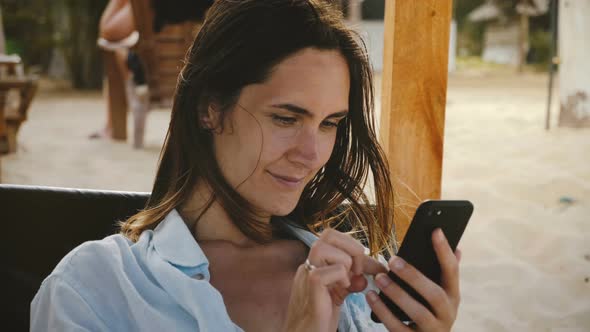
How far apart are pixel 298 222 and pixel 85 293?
69 centimetres

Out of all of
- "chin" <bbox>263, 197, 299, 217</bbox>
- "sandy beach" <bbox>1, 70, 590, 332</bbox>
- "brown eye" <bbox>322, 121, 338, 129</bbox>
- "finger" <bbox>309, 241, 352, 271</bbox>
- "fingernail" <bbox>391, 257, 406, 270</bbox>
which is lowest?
"sandy beach" <bbox>1, 70, 590, 332</bbox>

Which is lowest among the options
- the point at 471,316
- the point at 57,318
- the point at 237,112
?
the point at 471,316

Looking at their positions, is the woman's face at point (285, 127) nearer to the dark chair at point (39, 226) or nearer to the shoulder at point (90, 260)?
the shoulder at point (90, 260)

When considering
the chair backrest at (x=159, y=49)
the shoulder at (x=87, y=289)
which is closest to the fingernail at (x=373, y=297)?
the shoulder at (x=87, y=289)

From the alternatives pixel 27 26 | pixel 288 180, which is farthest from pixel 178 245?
pixel 27 26

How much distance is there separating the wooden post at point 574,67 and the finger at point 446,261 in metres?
6.91

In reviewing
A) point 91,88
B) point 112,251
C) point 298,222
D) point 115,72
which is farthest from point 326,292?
point 91,88

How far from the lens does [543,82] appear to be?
1419cm

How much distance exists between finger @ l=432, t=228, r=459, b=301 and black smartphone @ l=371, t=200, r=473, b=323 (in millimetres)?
26

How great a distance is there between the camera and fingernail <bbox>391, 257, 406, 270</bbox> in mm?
1286

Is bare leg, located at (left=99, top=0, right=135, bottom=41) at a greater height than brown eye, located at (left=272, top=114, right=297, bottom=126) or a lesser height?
greater

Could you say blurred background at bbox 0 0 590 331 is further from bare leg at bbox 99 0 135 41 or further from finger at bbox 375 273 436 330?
bare leg at bbox 99 0 135 41

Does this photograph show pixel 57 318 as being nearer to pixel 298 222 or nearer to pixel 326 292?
pixel 326 292

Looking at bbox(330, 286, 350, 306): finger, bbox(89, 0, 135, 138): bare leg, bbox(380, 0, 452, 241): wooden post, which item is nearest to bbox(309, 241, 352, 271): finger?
bbox(330, 286, 350, 306): finger
